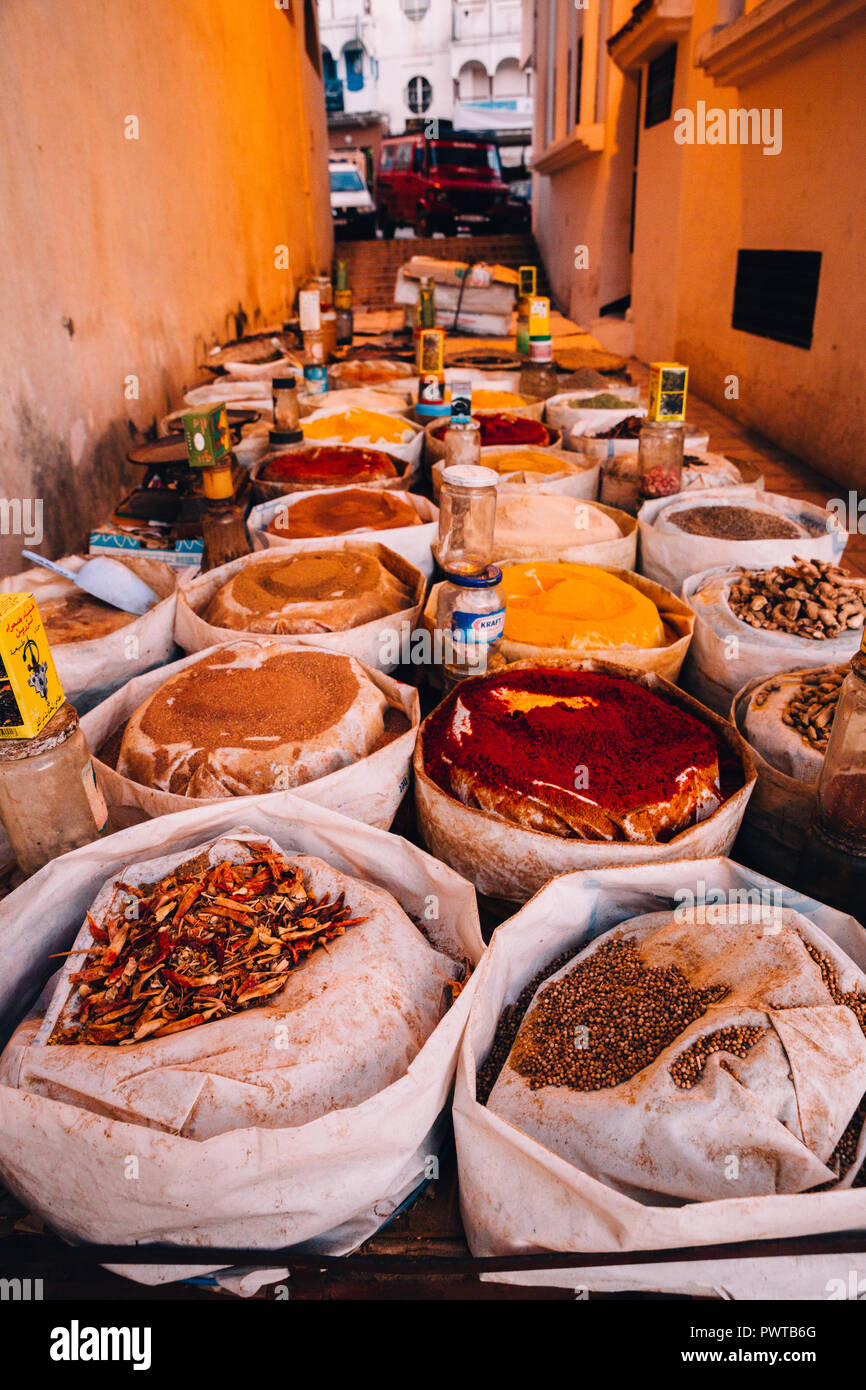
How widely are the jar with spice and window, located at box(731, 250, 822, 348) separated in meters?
3.11

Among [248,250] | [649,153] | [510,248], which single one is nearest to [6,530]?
[248,250]

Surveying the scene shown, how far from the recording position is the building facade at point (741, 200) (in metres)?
3.22

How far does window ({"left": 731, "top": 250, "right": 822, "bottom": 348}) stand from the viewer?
3578 millimetres

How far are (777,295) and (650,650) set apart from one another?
317 cm

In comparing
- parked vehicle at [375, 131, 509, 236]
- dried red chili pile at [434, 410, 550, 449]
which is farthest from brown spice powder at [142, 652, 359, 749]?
parked vehicle at [375, 131, 509, 236]

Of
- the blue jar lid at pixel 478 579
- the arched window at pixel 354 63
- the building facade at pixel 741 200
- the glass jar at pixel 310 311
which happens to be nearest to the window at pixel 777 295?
the building facade at pixel 741 200

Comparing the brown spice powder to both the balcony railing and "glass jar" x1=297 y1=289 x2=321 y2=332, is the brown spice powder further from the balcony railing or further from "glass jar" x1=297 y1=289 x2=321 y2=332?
the balcony railing

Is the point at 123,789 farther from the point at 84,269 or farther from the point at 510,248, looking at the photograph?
the point at 510,248

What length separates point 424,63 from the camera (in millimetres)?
20594

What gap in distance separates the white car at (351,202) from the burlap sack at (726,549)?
13.2m

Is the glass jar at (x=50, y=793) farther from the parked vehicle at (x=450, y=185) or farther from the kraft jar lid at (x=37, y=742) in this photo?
the parked vehicle at (x=450, y=185)

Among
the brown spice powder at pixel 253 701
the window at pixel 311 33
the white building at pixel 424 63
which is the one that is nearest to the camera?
the brown spice powder at pixel 253 701

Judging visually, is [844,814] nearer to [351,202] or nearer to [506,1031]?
[506,1031]

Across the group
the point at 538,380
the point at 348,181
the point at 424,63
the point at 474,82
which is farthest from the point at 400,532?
the point at 474,82
